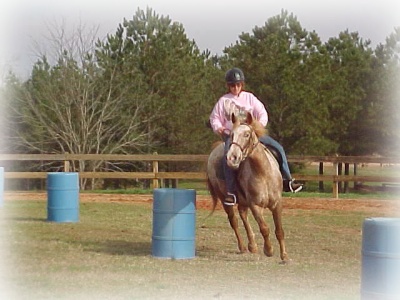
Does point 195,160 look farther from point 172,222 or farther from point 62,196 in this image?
point 172,222

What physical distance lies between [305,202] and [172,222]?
10624 mm

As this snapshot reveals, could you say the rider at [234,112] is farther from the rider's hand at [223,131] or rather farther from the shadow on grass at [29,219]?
the shadow on grass at [29,219]

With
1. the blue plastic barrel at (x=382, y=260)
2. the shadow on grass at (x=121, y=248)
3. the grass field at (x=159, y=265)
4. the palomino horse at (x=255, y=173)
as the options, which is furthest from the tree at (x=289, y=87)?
the blue plastic barrel at (x=382, y=260)

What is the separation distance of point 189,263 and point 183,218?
0.62m

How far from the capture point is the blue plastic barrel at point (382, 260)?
502 cm

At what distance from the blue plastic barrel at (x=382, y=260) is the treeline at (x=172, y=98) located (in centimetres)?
2313

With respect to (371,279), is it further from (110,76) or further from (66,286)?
(110,76)

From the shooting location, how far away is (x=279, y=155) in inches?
355

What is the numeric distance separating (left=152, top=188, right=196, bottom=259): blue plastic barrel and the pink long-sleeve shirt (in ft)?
3.18

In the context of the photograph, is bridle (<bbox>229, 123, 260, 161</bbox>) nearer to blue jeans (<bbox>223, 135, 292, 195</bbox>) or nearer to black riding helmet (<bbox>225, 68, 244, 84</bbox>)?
blue jeans (<bbox>223, 135, 292, 195</bbox>)

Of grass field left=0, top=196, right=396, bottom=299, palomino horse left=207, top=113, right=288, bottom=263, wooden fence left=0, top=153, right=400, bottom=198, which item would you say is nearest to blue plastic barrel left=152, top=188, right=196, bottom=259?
grass field left=0, top=196, right=396, bottom=299

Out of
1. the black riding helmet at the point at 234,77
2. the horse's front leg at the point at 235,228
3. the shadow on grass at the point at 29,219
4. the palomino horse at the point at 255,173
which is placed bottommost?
the shadow on grass at the point at 29,219

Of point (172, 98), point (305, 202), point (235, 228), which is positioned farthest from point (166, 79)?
point (235, 228)

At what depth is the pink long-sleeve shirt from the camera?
8859 millimetres
